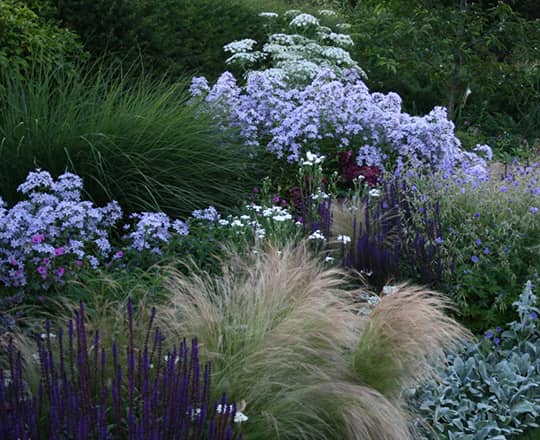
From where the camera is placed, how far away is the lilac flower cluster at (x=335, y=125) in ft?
23.5

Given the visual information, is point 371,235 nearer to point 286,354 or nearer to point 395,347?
point 395,347

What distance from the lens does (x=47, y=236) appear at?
452 centimetres

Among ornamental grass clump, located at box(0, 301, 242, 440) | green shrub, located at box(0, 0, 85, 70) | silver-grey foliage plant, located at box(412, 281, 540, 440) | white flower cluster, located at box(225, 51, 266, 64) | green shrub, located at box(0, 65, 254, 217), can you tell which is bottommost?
silver-grey foliage plant, located at box(412, 281, 540, 440)

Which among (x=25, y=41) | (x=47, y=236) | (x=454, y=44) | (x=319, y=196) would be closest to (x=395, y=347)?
(x=47, y=236)

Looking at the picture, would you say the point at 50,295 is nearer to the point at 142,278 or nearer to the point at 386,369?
the point at 142,278

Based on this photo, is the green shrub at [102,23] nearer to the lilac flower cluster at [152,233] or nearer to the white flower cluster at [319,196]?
the white flower cluster at [319,196]

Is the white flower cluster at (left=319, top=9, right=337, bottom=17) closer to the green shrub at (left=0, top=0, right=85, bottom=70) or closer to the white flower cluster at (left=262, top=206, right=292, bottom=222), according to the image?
the green shrub at (left=0, top=0, right=85, bottom=70)

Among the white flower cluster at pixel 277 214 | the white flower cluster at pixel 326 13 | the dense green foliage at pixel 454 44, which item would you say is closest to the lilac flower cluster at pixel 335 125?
the white flower cluster at pixel 277 214

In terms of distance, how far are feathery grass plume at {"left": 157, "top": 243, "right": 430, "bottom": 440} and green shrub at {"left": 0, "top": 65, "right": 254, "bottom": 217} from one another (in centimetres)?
192

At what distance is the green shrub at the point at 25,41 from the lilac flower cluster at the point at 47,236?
2.59 metres

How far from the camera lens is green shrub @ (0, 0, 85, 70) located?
7312mm

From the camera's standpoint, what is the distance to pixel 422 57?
11320 mm

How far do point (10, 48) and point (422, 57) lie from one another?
626 centimetres

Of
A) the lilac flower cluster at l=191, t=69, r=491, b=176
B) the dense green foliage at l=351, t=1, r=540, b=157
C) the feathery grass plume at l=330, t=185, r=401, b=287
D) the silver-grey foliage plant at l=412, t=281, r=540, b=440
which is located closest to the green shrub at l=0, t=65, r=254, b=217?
the lilac flower cluster at l=191, t=69, r=491, b=176
